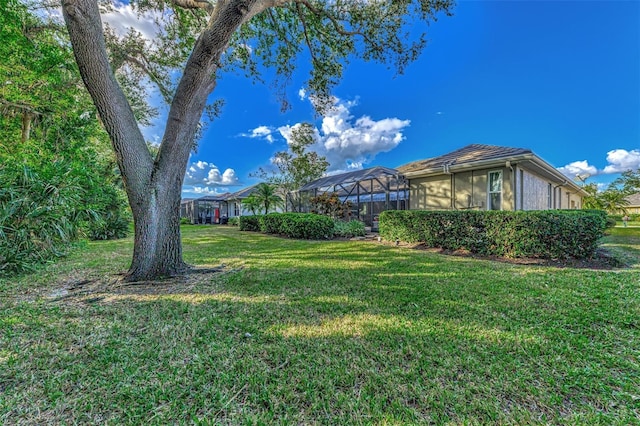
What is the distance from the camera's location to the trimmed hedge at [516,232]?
20.0 ft

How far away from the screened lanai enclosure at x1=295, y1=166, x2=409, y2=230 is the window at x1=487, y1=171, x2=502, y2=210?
3916 mm

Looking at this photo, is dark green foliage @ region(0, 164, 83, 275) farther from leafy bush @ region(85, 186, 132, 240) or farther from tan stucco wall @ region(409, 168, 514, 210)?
tan stucco wall @ region(409, 168, 514, 210)

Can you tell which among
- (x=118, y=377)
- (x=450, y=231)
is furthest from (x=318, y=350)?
(x=450, y=231)

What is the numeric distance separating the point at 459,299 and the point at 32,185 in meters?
7.52

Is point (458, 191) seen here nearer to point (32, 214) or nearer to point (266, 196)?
point (32, 214)

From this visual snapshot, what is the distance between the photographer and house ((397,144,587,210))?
31.2ft

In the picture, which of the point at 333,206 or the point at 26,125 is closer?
the point at 26,125

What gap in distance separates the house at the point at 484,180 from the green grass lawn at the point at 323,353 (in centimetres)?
586

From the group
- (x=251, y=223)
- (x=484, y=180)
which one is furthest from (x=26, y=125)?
(x=484, y=180)

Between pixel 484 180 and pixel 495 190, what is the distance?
0.56 metres

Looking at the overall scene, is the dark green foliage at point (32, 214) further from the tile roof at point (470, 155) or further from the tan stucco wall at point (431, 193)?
the tan stucco wall at point (431, 193)

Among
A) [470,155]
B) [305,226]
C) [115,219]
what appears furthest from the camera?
[115,219]

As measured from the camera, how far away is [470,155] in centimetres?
1087

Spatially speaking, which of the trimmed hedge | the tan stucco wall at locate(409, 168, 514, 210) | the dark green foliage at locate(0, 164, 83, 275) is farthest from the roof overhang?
the dark green foliage at locate(0, 164, 83, 275)
